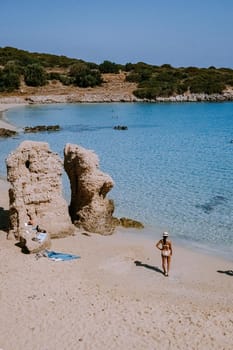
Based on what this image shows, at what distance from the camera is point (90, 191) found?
16125mm

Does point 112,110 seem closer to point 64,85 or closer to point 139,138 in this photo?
point 64,85

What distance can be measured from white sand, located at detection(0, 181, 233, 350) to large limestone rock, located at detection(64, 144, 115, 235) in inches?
57.1

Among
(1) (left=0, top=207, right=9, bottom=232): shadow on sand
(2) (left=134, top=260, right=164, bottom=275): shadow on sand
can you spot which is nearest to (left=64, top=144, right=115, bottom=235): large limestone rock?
(1) (left=0, top=207, right=9, bottom=232): shadow on sand

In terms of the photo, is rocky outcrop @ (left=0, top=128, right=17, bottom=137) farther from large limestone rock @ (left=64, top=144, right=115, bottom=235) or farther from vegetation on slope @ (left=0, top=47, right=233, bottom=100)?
vegetation on slope @ (left=0, top=47, right=233, bottom=100)

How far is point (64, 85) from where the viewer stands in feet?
313

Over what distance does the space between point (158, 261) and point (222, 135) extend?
119ft

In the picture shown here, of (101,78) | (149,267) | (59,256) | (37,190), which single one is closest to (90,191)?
(37,190)

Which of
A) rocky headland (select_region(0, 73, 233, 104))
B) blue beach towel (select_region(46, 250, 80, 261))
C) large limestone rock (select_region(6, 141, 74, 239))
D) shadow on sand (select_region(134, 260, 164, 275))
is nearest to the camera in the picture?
shadow on sand (select_region(134, 260, 164, 275))

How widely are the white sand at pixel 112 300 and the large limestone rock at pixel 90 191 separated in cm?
145

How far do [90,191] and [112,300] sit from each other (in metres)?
5.84

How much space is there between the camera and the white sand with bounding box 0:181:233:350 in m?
9.20

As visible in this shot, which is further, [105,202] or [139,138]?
[139,138]

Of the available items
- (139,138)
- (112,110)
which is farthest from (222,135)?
(112,110)

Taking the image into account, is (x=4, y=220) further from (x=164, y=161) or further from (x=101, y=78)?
(x=101, y=78)
